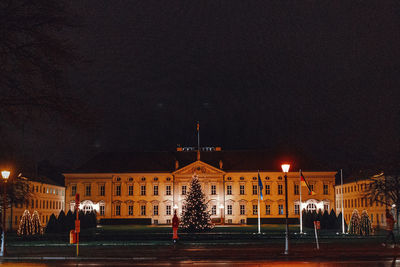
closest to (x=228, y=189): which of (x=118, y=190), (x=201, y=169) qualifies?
(x=201, y=169)

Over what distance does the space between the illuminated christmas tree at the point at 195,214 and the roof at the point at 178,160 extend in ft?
118

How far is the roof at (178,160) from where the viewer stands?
86631mm

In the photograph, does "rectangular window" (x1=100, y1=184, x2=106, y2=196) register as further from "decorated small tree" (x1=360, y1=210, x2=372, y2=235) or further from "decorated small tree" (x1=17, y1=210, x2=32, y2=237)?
"decorated small tree" (x1=360, y1=210, x2=372, y2=235)

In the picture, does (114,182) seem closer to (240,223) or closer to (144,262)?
(240,223)

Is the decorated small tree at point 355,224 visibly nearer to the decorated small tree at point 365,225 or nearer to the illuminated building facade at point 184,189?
the decorated small tree at point 365,225

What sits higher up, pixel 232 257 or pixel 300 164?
pixel 300 164

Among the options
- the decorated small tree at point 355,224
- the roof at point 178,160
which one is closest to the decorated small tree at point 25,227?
the decorated small tree at point 355,224

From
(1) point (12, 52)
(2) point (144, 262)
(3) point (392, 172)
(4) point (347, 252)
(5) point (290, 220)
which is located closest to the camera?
Answer: (1) point (12, 52)

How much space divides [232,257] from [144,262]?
4027 millimetres

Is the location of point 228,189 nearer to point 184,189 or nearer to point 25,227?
point 184,189

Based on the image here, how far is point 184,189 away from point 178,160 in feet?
23.3

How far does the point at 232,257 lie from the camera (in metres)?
22.9

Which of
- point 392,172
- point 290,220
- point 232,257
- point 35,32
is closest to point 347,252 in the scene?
point 232,257

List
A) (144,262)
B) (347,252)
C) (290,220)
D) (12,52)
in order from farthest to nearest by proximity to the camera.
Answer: (290,220)
(347,252)
(144,262)
(12,52)
